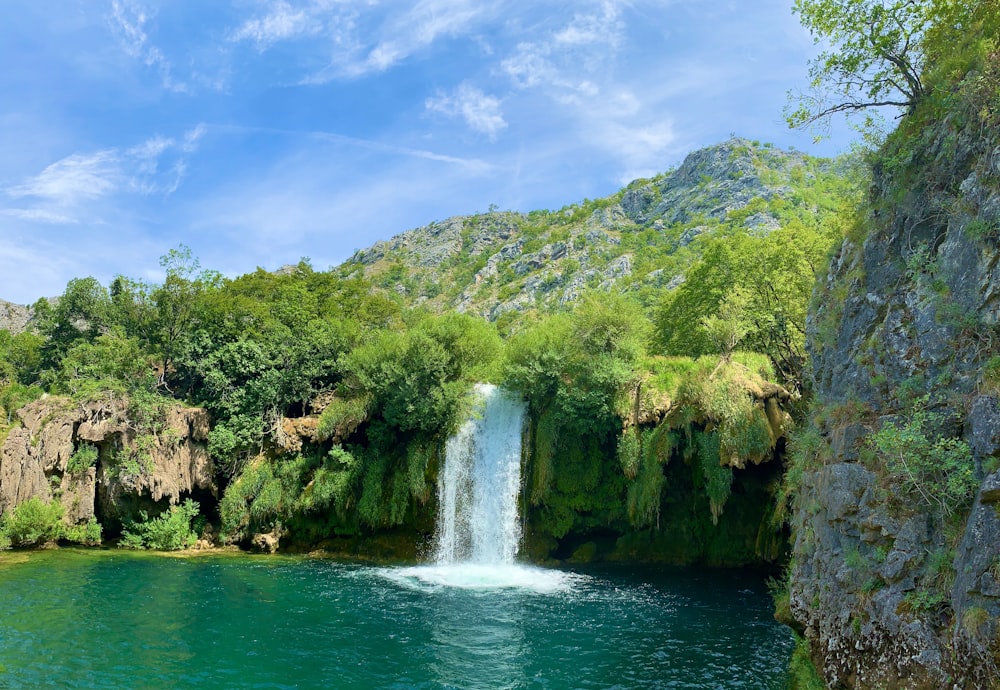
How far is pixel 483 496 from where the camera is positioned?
30.1 meters

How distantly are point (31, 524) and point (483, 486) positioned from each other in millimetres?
20219

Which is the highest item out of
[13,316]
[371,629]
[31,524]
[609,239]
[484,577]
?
[609,239]

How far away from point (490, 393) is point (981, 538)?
2485cm

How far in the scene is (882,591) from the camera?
423 inches

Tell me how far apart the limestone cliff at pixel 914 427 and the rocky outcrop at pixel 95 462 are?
2872cm

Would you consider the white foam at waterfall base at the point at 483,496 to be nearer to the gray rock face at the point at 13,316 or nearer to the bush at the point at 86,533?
the bush at the point at 86,533

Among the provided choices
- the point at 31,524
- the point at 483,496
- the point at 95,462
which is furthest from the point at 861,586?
the point at 95,462

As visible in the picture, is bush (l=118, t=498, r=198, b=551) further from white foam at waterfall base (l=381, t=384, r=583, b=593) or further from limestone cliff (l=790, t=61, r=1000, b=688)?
limestone cliff (l=790, t=61, r=1000, b=688)

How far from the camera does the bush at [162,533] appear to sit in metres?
30.2

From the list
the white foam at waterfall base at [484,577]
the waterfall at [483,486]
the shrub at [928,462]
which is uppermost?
the shrub at [928,462]

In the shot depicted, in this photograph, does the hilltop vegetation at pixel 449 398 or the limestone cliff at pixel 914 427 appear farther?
the hilltop vegetation at pixel 449 398

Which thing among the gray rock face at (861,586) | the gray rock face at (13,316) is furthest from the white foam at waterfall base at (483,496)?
the gray rock face at (13,316)

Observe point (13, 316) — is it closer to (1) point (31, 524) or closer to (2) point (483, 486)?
(1) point (31, 524)

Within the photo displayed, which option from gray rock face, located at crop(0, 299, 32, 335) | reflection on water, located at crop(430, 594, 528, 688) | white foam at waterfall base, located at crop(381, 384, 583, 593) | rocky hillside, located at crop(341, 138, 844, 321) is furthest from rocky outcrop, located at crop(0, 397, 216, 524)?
gray rock face, located at crop(0, 299, 32, 335)
